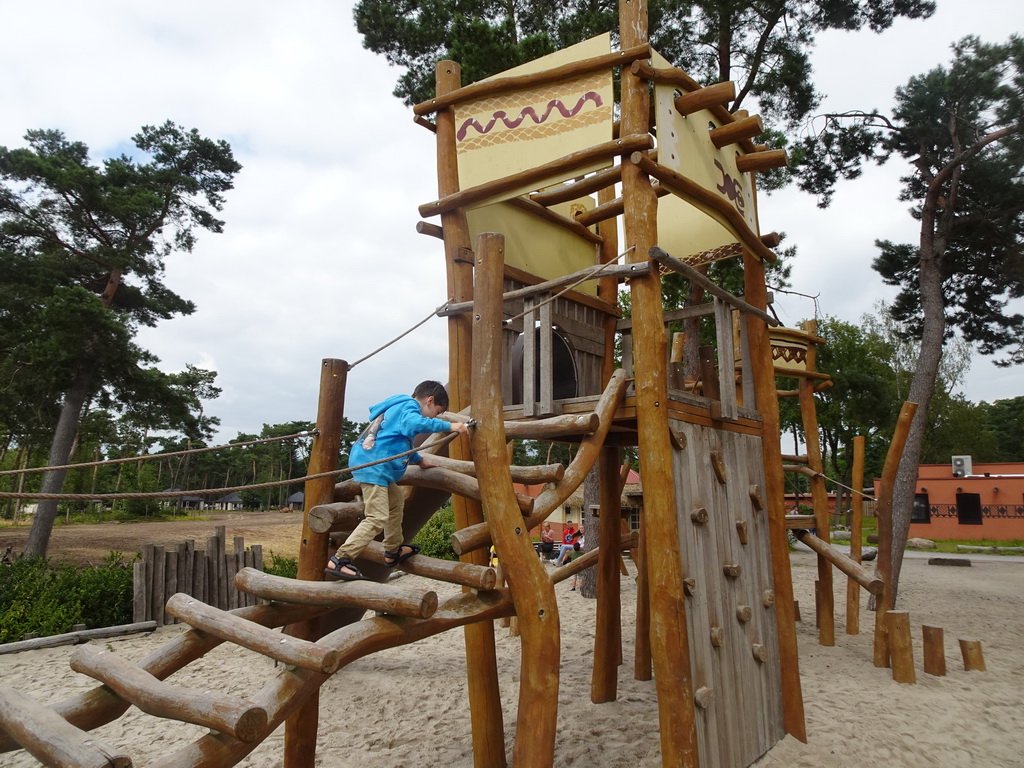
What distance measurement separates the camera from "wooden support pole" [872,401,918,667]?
768 centimetres

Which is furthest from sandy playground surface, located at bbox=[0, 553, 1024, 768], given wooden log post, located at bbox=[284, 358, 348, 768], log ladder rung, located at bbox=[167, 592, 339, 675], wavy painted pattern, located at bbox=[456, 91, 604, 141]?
wavy painted pattern, located at bbox=[456, 91, 604, 141]

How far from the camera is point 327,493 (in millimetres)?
3689

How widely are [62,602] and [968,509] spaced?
104 feet

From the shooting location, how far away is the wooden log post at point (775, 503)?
5262 millimetres

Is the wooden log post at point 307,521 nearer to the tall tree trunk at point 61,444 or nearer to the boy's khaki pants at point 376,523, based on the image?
the boy's khaki pants at point 376,523

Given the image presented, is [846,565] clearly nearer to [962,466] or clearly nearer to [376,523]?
[376,523]

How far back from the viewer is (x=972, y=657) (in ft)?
24.6

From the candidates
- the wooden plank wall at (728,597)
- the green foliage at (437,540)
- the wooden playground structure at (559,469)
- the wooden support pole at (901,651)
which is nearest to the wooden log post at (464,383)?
the wooden playground structure at (559,469)

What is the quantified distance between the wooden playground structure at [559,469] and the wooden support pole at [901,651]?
2586 mm

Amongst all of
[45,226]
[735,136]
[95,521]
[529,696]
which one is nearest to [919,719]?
[529,696]

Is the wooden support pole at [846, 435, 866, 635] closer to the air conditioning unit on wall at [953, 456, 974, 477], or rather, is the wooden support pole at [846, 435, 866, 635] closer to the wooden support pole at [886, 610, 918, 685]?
the wooden support pole at [886, 610, 918, 685]

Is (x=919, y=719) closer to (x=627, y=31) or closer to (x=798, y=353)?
(x=798, y=353)

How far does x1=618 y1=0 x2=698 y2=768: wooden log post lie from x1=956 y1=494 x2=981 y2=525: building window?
1182 inches

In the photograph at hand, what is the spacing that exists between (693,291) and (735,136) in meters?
5.54
